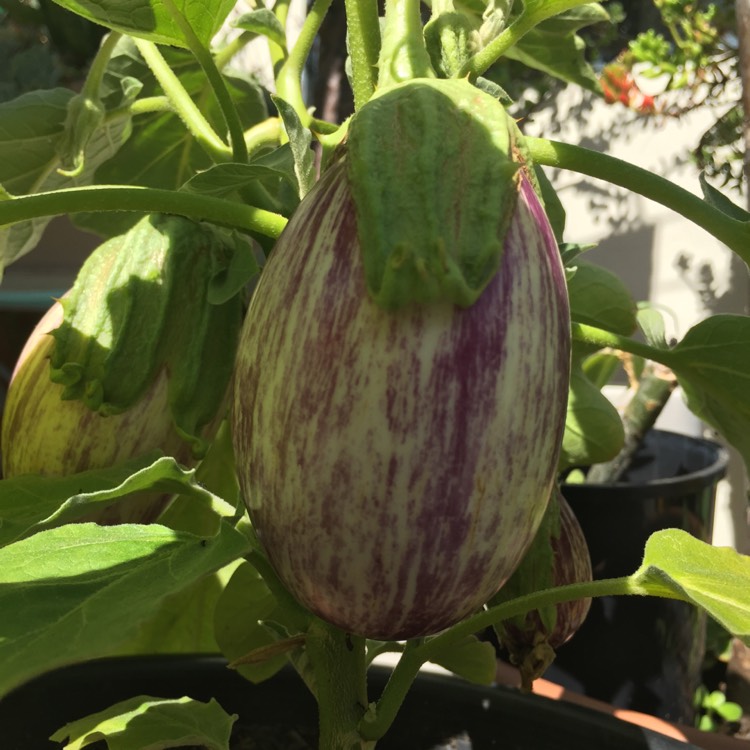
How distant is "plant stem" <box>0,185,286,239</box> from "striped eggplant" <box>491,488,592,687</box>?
179 millimetres

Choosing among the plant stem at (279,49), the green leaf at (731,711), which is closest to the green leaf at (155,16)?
the plant stem at (279,49)

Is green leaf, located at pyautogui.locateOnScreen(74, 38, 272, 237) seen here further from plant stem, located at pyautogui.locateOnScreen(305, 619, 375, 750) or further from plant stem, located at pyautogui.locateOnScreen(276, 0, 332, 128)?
plant stem, located at pyautogui.locateOnScreen(305, 619, 375, 750)

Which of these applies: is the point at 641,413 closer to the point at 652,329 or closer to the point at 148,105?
the point at 652,329

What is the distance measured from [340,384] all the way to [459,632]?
15cm

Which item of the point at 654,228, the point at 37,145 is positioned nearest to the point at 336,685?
the point at 37,145

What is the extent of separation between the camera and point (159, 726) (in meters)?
0.40

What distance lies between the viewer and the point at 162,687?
506 mm

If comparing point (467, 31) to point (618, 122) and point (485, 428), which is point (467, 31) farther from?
point (618, 122)

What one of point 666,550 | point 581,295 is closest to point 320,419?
point 666,550

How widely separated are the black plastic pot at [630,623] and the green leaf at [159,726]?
53 centimetres

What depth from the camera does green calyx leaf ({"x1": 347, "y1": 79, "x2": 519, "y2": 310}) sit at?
25cm

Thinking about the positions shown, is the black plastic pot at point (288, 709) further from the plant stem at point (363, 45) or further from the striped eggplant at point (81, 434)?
the plant stem at point (363, 45)

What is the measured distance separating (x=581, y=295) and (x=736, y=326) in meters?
0.18

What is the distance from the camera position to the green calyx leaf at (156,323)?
1.31 ft
